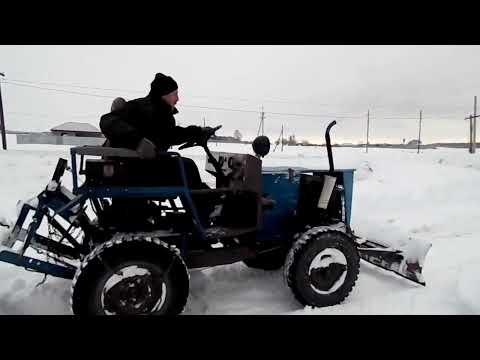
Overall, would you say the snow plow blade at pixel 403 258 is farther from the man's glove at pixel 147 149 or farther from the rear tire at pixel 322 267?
Answer: the man's glove at pixel 147 149

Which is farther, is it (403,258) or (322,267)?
(403,258)

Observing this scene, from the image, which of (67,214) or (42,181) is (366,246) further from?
(42,181)

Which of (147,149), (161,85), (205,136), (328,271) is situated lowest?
(328,271)

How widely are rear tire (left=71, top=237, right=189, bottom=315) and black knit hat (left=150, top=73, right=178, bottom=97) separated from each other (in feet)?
4.11

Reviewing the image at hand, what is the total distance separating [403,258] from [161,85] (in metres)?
2.89

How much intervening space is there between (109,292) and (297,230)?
6.06 ft

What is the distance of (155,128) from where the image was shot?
8.43 feet

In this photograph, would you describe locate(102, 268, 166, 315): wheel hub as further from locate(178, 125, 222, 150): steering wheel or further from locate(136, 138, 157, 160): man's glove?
locate(178, 125, 222, 150): steering wheel

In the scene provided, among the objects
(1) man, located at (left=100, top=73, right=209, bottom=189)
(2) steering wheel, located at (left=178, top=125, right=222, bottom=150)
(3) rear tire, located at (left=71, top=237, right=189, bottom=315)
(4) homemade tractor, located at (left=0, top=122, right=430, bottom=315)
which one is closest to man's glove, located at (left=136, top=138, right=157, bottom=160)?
(1) man, located at (left=100, top=73, right=209, bottom=189)

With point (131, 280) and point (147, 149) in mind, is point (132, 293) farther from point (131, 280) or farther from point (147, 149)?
point (147, 149)

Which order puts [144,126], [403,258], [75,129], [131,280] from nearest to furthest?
[131,280]
[144,126]
[403,258]
[75,129]

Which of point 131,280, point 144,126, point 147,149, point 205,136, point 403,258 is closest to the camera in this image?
point 147,149

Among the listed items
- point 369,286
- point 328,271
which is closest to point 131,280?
point 328,271

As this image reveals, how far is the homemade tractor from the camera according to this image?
2262 mm
